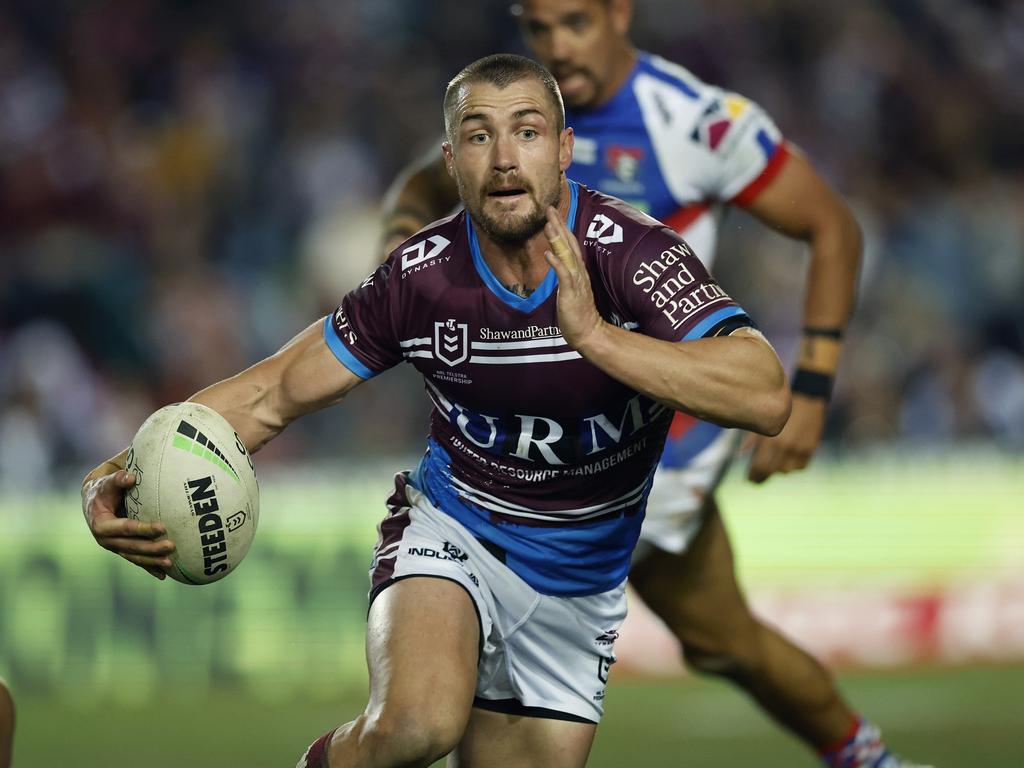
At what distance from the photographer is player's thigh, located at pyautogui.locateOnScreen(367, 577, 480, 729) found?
4.30m

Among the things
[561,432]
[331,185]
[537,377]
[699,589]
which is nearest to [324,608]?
[699,589]

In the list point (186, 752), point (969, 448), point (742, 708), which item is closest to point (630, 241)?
point (186, 752)

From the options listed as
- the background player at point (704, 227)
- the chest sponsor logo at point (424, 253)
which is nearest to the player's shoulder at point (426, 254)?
the chest sponsor logo at point (424, 253)

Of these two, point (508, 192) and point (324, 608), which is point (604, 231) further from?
point (324, 608)

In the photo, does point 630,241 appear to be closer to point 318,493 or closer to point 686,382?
point 686,382

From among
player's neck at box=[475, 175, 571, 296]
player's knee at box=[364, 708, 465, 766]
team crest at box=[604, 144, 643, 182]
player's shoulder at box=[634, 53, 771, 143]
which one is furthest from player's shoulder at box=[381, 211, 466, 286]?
player's shoulder at box=[634, 53, 771, 143]

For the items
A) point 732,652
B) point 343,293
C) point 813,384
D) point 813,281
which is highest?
point 813,281

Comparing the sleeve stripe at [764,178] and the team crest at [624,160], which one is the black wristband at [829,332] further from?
the team crest at [624,160]

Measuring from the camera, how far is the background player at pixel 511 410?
4.26 m

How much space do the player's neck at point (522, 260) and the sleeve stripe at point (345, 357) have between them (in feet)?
1.62

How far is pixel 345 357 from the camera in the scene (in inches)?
186

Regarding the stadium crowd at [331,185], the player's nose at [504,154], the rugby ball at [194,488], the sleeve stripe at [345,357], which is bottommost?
the stadium crowd at [331,185]

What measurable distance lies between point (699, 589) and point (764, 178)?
1.53m

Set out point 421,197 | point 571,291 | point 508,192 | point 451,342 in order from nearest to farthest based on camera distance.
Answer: point 571,291
point 508,192
point 451,342
point 421,197
